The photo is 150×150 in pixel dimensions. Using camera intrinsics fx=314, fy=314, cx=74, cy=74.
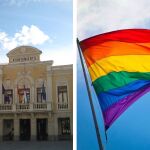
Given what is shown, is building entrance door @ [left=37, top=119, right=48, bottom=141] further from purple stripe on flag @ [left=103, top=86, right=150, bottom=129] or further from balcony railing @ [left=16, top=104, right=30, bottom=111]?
purple stripe on flag @ [left=103, top=86, right=150, bottom=129]

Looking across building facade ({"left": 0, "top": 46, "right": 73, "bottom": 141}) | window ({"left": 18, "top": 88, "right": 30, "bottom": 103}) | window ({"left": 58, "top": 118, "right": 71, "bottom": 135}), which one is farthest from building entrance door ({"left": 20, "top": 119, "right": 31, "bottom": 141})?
window ({"left": 58, "top": 118, "right": 71, "bottom": 135})

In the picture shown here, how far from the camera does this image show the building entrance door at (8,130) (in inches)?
130

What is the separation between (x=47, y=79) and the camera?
356cm

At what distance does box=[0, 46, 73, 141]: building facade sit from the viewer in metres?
3.25

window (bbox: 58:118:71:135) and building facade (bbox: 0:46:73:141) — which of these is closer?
window (bbox: 58:118:71:135)

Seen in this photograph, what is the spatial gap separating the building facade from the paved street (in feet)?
0.22

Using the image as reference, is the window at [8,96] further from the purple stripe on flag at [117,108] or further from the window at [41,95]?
the purple stripe on flag at [117,108]

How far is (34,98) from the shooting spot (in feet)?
11.5

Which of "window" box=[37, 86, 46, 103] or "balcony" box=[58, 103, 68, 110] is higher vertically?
"window" box=[37, 86, 46, 103]

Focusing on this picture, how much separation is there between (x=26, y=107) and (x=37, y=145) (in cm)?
57

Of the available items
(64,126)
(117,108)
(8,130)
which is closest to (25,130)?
(8,130)

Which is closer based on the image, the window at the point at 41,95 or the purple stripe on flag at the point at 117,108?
the purple stripe on flag at the point at 117,108

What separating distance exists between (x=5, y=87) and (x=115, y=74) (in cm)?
209

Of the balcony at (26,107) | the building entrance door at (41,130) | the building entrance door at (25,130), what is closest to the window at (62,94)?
the balcony at (26,107)
